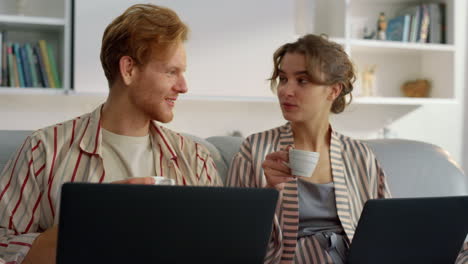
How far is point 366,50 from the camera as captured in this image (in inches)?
154

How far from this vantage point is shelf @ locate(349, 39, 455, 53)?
3.68 meters

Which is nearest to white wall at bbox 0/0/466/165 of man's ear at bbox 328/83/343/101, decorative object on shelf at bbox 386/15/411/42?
decorative object on shelf at bbox 386/15/411/42

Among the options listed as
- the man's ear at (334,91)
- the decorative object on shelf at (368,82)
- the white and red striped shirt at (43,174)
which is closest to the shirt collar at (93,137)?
the white and red striped shirt at (43,174)

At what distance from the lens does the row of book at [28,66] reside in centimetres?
314

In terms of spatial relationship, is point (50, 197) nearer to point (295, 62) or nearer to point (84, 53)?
point (295, 62)

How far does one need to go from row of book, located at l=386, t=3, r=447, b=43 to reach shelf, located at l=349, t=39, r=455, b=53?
0.08 metres

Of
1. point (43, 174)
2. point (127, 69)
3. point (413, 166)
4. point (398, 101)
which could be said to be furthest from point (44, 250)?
point (398, 101)

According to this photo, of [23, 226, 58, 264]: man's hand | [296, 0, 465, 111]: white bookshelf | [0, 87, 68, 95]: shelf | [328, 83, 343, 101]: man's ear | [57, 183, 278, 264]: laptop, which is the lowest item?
[23, 226, 58, 264]: man's hand

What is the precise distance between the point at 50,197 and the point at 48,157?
0.33ft

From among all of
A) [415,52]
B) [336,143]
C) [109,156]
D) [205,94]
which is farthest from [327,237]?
[415,52]

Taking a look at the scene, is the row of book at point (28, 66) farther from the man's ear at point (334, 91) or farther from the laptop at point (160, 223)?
the laptop at point (160, 223)

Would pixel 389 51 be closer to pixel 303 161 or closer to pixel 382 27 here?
pixel 382 27

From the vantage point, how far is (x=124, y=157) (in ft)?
5.62

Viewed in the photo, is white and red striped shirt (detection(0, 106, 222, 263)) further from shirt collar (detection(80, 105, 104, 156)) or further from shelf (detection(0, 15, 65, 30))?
shelf (detection(0, 15, 65, 30))
